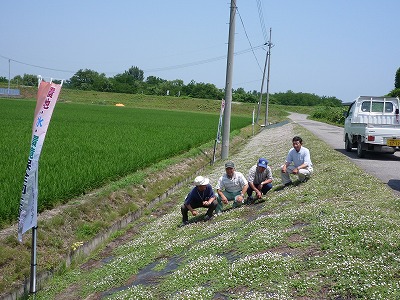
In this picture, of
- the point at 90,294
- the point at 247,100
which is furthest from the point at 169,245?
the point at 247,100

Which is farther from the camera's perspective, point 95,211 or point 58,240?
point 95,211

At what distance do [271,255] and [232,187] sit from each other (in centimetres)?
439

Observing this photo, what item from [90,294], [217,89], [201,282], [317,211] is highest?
[217,89]

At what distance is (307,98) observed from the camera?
531ft

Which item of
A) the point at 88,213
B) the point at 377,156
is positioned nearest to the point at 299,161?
the point at 88,213

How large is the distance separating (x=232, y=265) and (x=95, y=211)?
6.12m

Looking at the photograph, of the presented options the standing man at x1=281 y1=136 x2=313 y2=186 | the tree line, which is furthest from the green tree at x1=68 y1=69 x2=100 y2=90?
→ the standing man at x1=281 y1=136 x2=313 y2=186

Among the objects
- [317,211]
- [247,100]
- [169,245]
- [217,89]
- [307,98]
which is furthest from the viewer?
[307,98]

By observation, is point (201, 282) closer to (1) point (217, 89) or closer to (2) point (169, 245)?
(2) point (169, 245)

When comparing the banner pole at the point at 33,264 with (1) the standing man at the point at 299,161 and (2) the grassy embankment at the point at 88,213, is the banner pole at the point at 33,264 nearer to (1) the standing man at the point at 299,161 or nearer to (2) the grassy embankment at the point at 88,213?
(2) the grassy embankment at the point at 88,213

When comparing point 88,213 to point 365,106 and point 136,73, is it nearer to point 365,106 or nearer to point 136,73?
point 365,106

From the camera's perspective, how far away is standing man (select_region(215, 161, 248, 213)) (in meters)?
10.9

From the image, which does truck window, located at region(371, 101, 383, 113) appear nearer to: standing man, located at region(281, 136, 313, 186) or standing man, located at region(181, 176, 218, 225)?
standing man, located at region(281, 136, 313, 186)

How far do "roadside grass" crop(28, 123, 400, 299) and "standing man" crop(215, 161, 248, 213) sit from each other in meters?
0.28
